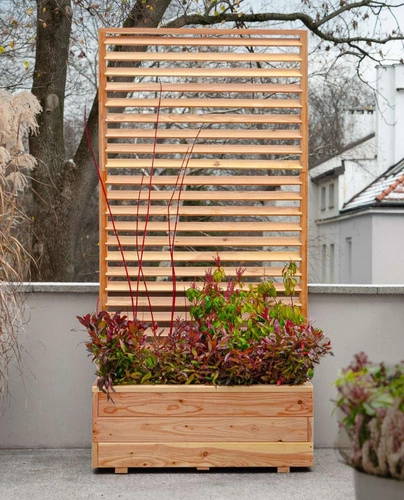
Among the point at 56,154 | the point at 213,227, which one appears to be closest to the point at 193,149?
the point at 213,227

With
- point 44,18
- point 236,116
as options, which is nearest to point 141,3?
point 44,18

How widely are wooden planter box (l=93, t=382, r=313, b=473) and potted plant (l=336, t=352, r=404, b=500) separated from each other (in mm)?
2457

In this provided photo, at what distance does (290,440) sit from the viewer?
501 cm

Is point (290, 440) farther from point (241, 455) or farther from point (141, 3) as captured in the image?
point (141, 3)

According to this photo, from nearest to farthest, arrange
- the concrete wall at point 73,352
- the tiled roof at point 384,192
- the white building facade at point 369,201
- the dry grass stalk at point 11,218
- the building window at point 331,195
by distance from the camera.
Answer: the dry grass stalk at point 11,218 < the concrete wall at point 73,352 < the tiled roof at point 384,192 < the white building facade at point 369,201 < the building window at point 331,195

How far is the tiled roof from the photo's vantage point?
→ 2550 centimetres

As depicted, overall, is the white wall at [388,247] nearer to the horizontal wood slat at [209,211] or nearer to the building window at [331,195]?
the building window at [331,195]

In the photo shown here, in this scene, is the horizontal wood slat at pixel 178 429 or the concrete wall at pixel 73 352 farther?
the concrete wall at pixel 73 352

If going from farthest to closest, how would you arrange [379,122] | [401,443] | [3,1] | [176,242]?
[379,122]
[3,1]
[176,242]
[401,443]

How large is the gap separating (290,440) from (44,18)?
648cm

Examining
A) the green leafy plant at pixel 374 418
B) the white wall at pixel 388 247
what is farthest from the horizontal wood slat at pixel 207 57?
the white wall at pixel 388 247

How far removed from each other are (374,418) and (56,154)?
8.12 m

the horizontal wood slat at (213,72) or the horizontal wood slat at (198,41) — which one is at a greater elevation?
the horizontal wood slat at (198,41)

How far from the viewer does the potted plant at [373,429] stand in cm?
242
